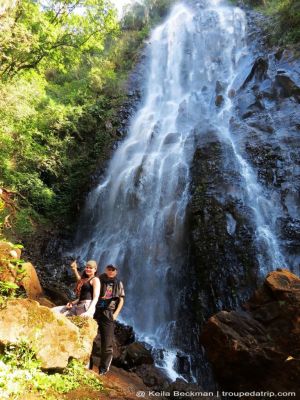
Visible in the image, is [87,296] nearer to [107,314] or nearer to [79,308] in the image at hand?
[79,308]

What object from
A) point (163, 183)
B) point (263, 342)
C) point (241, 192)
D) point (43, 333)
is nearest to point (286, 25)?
point (163, 183)

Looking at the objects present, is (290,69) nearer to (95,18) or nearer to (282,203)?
(282,203)

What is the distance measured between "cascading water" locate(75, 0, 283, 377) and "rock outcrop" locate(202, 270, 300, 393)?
9.68 feet

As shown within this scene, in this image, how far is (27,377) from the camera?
420cm

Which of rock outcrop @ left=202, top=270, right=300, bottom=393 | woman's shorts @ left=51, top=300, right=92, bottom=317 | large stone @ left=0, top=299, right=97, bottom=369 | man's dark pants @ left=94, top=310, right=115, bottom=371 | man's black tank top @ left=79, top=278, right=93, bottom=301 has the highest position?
large stone @ left=0, top=299, right=97, bottom=369

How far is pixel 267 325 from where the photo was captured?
25.6ft


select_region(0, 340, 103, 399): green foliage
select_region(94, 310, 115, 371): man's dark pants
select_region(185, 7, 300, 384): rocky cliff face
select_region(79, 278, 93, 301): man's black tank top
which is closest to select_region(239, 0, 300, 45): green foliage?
select_region(185, 7, 300, 384): rocky cliff face

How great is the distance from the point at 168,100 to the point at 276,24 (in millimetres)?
7917

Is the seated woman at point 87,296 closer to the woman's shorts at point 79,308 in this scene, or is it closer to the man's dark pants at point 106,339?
the woman's shorts at point 79,308

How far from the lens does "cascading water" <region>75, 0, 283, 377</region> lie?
12.1m

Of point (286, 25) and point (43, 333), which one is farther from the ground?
point (43, 333)

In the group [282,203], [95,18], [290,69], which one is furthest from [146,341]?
[290,69]

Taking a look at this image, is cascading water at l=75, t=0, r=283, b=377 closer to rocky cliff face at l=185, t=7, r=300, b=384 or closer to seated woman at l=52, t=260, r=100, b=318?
rocky cliff face at l=185, t=7, r=300, b=384

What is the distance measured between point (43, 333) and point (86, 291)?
1.41 m
